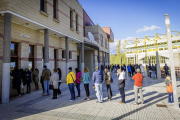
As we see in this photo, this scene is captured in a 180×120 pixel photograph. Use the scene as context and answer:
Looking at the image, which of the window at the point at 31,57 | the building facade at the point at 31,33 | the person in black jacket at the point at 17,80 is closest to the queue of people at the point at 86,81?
the person in black jacket at the point at 17,80

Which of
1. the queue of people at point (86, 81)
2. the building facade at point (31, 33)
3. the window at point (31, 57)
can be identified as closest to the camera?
the queue of people at point (86, 81)

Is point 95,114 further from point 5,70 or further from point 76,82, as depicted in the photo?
point 5,70

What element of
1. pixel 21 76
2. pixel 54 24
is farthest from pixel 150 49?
pixel 21 76

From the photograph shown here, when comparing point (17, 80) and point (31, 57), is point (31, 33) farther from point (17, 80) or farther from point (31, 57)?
point (17, 80)

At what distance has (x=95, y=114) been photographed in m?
4.41

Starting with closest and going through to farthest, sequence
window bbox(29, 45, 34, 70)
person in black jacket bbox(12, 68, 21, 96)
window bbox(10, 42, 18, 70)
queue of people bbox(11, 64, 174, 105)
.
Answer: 1. queue of people bbox(11, 64, 174, 105)
2. person in black jacket bbox(12, 68, 21, 96)
3. window bbox(10, 42, 18, 70)
4. window bbox(29, 45, 34, 70)

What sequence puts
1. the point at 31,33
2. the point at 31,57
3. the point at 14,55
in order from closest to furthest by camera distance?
the point at 14,55
the point at 31,33
the point at 31,57

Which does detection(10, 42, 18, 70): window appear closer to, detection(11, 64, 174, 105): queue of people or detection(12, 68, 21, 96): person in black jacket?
detection(11, 64, 174, 105): queue of people

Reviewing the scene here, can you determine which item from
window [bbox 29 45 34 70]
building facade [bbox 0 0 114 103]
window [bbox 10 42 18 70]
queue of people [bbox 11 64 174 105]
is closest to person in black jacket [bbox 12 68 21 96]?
queue of people [bbox 11 64 174 105]

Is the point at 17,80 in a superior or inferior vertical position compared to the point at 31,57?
inferior

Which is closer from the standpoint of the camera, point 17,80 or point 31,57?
point 17,80

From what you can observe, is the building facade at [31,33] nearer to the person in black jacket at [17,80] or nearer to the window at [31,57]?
the window at [31,57]

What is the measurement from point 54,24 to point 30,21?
2.60 metres

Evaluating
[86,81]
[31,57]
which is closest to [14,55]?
[31,57]
